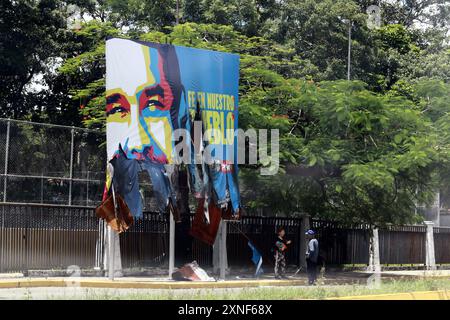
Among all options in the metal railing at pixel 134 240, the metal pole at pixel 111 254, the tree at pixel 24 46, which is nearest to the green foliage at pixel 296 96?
the tree at pixel 24 46

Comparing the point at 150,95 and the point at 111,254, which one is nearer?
the point at 150,95

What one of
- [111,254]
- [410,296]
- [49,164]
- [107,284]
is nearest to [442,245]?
[111,254]

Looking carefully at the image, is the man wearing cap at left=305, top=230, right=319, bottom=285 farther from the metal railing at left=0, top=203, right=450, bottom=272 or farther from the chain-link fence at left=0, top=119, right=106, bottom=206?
the chain-link fence at left=0, top=119, right=106, bottom=206

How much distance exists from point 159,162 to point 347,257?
1364cm

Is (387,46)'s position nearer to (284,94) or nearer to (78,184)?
(284,94)

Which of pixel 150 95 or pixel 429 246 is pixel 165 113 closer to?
pixel 150 95

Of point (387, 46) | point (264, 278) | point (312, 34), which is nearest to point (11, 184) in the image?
point (264, 278)

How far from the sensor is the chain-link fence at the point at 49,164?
24703 millimetres

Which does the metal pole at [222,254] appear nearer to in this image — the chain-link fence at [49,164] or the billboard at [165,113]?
the billboard at [165,113]

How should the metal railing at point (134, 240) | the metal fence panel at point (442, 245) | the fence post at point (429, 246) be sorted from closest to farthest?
the metal railing at point (134, 240)
the fence post at point (429, 246)
the metal fence panel at point (442, 245)

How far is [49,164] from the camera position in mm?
25859

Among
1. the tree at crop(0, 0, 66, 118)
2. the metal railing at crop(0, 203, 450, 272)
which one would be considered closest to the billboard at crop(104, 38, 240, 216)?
the metal railing at crop(0, 203, 450, 272)

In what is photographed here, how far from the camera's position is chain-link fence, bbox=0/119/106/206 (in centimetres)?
2470

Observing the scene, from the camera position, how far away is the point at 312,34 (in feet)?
147
